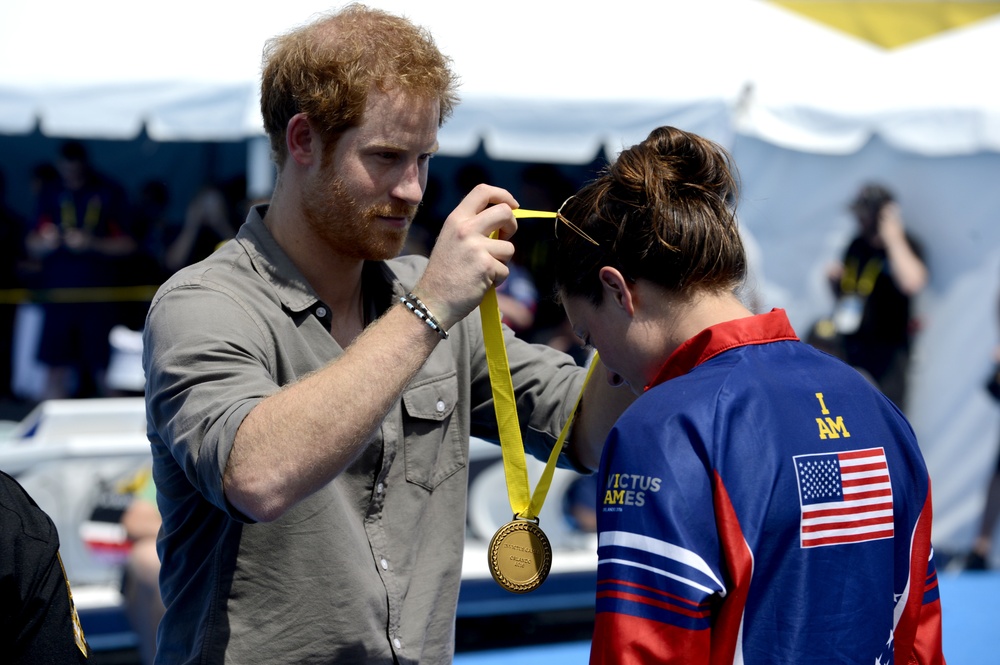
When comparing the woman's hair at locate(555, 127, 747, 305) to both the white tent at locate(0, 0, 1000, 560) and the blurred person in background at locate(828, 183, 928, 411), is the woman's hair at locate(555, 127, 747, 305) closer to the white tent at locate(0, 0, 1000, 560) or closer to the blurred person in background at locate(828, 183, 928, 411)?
the white tent at locate(0, 0, 1000, 560)

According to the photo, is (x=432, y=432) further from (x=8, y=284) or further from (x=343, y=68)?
(x=8, y=284)

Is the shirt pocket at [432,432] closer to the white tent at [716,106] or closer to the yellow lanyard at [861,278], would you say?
the white tent at [716,106]

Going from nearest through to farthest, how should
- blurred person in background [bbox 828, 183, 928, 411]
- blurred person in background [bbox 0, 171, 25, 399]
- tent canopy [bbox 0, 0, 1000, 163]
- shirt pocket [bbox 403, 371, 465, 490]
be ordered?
shirt pocket [bbox 403, 371, 465, 490]
tent canopy [bbox 0, 0, 1000, 163]
blurred person in background [bbox 828, 183, 928, 411]
blurred person in background [bbox 0, 171, 25, 399]

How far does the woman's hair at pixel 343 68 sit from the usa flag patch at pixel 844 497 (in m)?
0.93

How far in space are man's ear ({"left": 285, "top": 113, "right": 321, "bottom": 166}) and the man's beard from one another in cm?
5

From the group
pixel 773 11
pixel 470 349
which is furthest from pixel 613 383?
pixel 773 11

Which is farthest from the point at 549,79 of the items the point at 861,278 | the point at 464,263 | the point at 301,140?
the point at 464,263

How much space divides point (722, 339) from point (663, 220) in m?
0.22

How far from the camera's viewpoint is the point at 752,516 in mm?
1434

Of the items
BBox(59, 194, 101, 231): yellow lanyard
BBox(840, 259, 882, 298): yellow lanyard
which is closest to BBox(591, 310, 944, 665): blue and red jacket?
BBox(840, 259, 882, 298): yellow lanyard

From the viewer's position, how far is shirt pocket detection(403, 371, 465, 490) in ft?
6.49

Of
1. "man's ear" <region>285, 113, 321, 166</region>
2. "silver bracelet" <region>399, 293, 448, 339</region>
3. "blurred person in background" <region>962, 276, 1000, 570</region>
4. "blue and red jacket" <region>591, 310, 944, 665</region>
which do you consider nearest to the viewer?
"blue and red jacket" <region>591, 310, 944, 665</region>

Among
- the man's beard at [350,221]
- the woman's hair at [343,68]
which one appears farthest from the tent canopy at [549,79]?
the man's beard at [350,221]

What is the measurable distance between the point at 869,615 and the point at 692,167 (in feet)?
2.49
